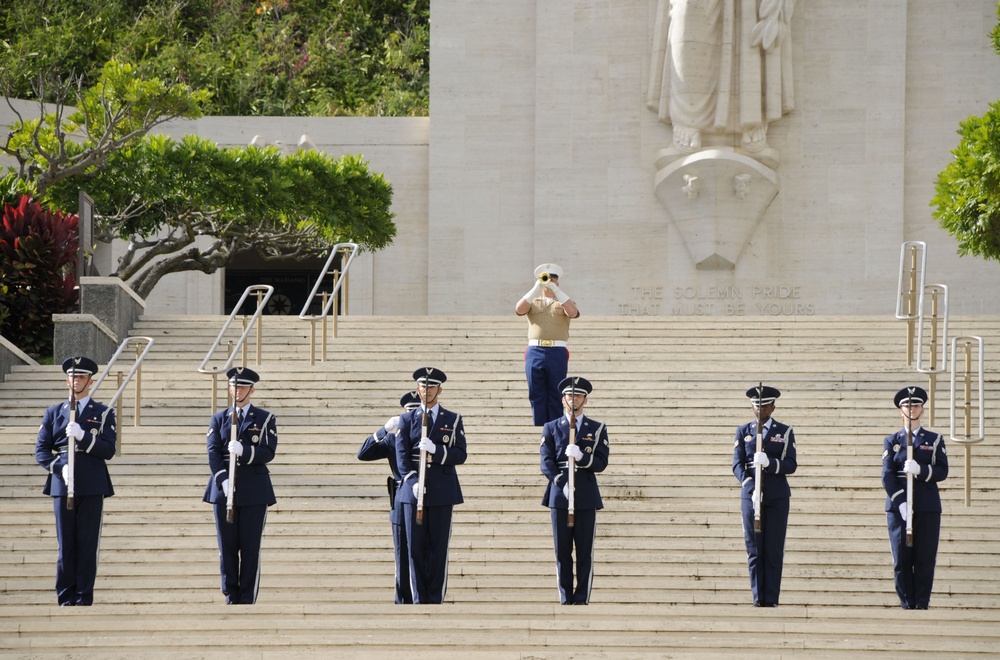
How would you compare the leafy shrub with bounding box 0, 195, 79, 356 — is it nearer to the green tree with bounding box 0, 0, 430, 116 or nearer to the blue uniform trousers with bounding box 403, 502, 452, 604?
the blue uniform trousers with bounding box 403, 502, 452, 604

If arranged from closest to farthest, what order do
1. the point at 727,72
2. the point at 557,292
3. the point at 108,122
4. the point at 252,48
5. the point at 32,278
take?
1. the point at 557,292
2. the point at 32,278
3. the point at 108,122
4. the point at 727,72
5. the point at 252,48

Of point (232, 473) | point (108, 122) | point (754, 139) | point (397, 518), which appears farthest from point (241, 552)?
point (754, 139)

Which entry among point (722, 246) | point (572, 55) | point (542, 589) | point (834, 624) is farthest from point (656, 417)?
point (572, 55)

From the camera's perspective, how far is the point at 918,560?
10922 millimetres

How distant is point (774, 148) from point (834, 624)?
45.6ft

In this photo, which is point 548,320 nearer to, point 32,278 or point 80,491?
point 80,491

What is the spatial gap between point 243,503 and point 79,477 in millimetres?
1126

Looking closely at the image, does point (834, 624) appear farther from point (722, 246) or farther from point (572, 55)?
point (572, 55)

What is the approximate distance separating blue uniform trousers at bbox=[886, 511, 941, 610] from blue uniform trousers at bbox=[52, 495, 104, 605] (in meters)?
5.31

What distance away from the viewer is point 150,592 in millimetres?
11453

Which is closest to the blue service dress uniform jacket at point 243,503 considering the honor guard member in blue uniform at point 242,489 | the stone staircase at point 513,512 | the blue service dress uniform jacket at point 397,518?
the honor guard member in blue uniform at point 242,489

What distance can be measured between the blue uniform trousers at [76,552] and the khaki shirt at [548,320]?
465 cm

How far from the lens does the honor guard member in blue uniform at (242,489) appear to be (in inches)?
431

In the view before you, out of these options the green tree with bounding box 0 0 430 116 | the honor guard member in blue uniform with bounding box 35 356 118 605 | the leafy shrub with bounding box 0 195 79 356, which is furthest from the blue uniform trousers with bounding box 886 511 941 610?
the green tree with bounding box 0 0 430 116
